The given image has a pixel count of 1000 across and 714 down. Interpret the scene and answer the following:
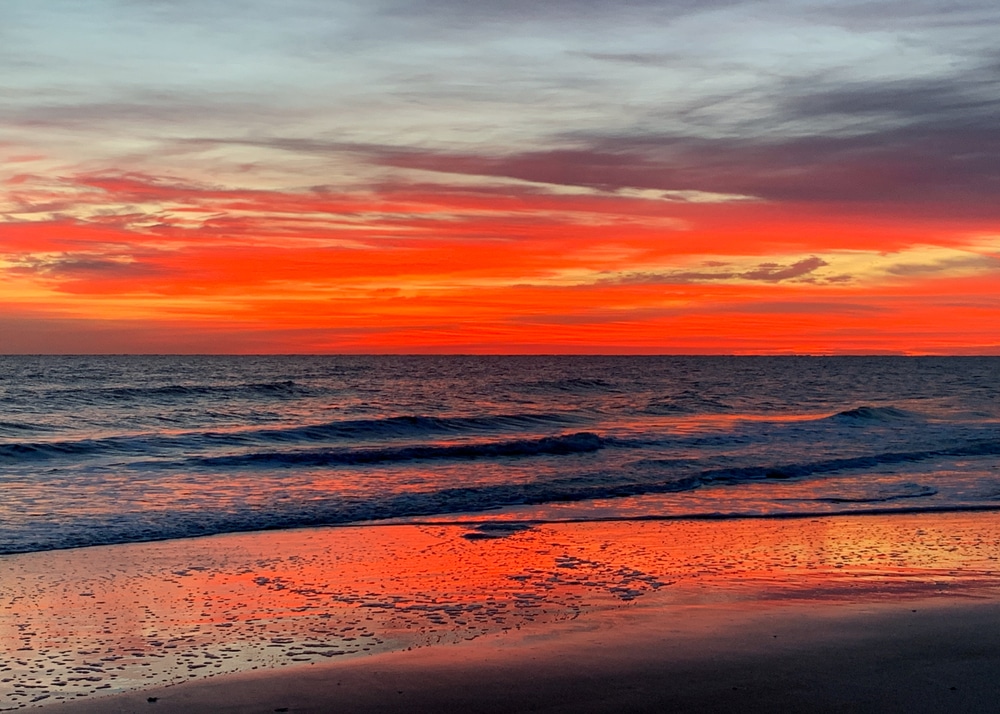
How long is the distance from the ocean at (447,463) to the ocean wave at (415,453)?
10 centimetres

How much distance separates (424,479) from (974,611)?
46.3 feet

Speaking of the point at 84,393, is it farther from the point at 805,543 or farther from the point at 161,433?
the point at 805,543

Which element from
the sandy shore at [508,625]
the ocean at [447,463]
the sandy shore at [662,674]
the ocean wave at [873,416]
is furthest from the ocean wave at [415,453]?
the sandy shore at [662,674]

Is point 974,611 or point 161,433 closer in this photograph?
point 974,611

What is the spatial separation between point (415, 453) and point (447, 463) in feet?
6.70

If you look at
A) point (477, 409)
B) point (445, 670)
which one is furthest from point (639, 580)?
point (477, 409)

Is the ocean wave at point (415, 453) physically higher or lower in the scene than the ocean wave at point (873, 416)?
higher

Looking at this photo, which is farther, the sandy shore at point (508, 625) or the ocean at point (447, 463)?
the ocean at point (447, 463)

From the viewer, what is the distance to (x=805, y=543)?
13.5 meters

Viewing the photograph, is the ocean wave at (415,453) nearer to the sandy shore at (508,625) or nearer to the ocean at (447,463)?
the ocean at (447,463)

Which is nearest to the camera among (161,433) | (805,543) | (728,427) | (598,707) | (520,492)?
(598,707)

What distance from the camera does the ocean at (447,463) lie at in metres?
16.7

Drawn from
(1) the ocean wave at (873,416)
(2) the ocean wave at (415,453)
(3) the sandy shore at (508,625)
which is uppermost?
(3) the sandy shore at (508,625)

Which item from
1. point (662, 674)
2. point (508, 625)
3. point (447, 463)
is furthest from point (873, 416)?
point (662, 674)
